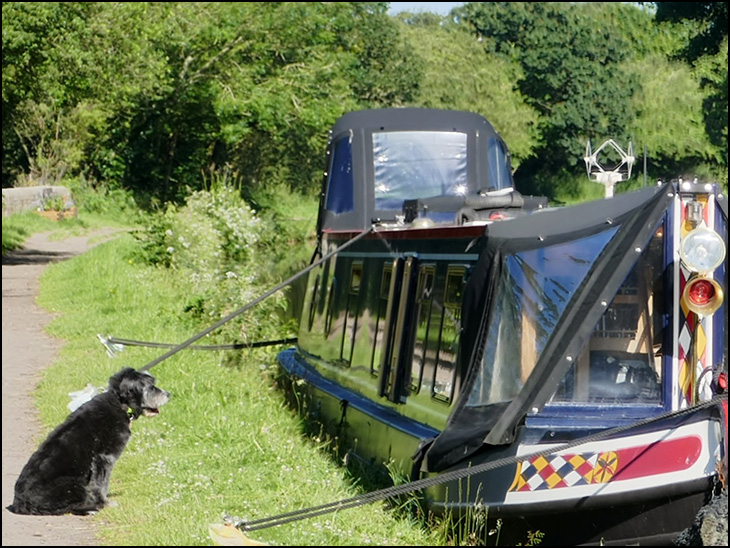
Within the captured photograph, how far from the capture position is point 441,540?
762cm

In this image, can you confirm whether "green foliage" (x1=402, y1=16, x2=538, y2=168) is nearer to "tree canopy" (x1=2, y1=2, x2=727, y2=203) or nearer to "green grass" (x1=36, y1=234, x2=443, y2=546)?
"tree canopy" (x1=2, y1=2, x2=727, y2=203)

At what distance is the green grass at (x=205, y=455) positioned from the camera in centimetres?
748

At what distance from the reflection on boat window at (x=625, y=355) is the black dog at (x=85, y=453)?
2.63 m

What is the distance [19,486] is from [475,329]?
2902 mm

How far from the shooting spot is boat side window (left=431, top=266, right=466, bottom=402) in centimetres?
816

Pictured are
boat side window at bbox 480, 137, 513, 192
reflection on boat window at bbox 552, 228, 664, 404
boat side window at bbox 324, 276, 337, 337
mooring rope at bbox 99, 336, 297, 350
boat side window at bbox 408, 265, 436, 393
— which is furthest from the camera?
boat side window at bbox 480, 137, 513, 192

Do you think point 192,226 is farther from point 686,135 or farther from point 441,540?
point 686,135

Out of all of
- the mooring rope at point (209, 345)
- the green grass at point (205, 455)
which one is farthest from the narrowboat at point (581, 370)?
the mooring rope at point (209, 345)

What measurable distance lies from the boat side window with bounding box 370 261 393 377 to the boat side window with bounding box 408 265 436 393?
0.72m

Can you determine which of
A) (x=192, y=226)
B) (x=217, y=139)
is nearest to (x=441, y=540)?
(x=192, y=226)

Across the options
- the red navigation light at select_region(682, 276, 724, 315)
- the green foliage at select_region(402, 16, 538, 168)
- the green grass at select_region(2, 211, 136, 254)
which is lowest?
the green grass at select_region(2, 211, 136, 254)

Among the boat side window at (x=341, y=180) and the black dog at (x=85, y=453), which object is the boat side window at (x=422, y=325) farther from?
the boat side window at (x=341, y=180)

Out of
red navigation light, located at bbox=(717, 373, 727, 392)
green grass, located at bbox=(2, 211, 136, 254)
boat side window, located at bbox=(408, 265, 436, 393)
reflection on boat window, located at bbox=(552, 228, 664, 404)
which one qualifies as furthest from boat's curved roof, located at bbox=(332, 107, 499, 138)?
green grass, located at bbox=(2, 211, 136, 254)

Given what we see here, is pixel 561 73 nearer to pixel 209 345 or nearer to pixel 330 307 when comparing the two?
pixel 209 345
